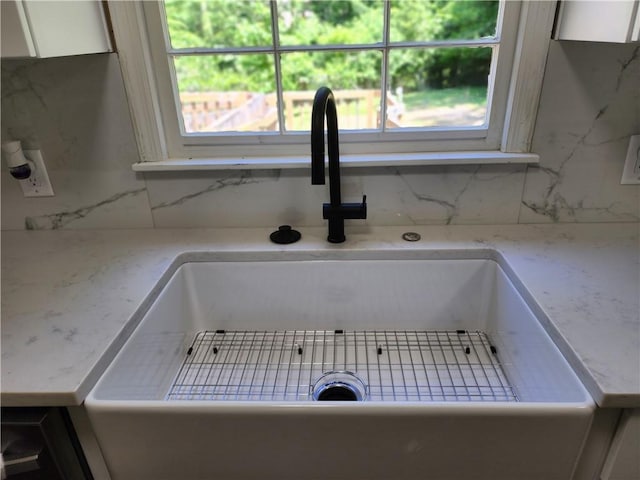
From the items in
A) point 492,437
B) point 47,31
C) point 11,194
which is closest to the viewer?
point 492,437

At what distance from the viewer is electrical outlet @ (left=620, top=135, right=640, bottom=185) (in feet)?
3.41

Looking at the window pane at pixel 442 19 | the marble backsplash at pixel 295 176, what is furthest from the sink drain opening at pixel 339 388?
the window pane at pixel 442 19

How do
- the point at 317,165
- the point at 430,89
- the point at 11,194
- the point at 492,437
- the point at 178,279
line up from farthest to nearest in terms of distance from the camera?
1. the point at 430,89
2. the point at 11,194
3. the point at 178,279
4. the point at 317,165
5. the point at 492,437

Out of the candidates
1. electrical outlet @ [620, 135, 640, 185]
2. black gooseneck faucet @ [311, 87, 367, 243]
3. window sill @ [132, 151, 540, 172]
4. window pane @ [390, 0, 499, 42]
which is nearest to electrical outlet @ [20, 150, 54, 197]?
window sill @ [132, 151, 540, 172]

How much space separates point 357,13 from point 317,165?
622cm

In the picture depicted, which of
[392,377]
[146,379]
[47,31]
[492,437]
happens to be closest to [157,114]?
[47,31]

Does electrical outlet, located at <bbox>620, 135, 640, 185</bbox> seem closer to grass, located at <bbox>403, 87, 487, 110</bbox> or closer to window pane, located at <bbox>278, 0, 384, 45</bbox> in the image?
window pane, located at <bbox>278, 0, 384, 45</bbox>

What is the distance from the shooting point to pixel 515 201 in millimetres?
1122

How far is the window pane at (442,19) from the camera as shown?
6.25 metres

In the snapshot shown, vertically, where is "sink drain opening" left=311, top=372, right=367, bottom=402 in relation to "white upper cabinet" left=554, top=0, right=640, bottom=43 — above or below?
below

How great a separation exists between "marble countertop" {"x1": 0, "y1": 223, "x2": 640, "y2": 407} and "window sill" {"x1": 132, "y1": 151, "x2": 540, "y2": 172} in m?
0.17

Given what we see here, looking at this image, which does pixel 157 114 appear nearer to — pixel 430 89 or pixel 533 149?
pixel 533 149

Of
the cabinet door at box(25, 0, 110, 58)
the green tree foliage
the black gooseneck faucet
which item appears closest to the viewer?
the cabinet door at box(25, 0, 110, 58)

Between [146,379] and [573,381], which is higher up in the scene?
[573,381]
